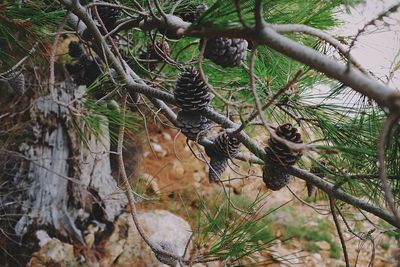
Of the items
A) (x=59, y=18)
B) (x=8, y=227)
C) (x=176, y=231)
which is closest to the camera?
(x=59, y=18)

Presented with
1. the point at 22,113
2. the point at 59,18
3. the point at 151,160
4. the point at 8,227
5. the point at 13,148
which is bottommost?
the point at 8,227

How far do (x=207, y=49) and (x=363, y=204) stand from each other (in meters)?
0.29

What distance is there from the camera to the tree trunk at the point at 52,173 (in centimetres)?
121

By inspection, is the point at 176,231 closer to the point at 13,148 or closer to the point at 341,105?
the point at 13,148

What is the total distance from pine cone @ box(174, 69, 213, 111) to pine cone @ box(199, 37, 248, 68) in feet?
0.37

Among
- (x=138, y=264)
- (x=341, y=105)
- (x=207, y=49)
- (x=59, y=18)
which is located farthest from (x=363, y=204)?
(x=138, y=264)

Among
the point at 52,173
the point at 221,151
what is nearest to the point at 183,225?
the point at 52,173

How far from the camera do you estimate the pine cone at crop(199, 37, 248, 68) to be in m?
0.41

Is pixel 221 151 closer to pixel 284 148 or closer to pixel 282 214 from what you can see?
pixel 284 148

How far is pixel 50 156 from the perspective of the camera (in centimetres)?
125

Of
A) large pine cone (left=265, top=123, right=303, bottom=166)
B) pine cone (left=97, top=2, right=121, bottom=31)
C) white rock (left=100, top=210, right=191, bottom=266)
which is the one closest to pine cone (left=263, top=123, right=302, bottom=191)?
large pine cone (left=265, top=123, right=303, bottom=166)

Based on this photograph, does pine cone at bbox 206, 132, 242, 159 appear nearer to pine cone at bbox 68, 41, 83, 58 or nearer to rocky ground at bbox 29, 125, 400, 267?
rocky ground at bbox 29, 125, 400, 267

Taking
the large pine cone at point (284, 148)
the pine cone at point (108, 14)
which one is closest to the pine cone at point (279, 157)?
the large pine cone at point (284, 148)

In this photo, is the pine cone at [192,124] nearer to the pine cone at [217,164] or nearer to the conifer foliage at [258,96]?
the conifer foliage at [258,96]
